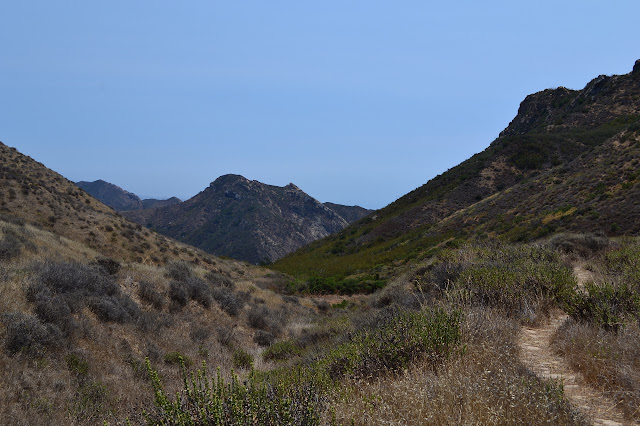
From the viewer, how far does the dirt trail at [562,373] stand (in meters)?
2.85

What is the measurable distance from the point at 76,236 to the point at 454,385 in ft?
91.1

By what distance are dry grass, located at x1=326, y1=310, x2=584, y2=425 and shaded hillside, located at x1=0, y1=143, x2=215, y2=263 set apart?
2465 cm

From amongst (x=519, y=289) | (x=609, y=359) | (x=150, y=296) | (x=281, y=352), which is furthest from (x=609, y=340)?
(x=150, y=296)

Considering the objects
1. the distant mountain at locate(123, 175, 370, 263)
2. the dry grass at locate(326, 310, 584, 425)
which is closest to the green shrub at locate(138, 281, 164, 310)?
the dry grass at locate(326, 310, 584, 425)

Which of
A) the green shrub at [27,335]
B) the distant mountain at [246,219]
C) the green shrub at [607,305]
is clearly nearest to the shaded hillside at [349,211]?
the distant mountain at [246,219]

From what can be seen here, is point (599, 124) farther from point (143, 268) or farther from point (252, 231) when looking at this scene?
point (252, 231)

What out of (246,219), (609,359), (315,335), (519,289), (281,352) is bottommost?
(281,352)

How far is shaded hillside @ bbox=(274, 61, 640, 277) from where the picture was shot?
26.2 meters

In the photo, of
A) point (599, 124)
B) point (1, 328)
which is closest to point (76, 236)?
point (1, 328)

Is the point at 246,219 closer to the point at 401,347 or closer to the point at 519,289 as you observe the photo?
the point at 519,289

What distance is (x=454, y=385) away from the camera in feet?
9.93

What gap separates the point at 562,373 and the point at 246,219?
337 ft

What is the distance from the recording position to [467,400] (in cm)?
274

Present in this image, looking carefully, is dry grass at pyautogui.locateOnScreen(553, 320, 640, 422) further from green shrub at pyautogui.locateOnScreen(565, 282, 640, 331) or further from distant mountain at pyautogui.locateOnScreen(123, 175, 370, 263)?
distant mountain at pyautogui.locateOnScreen(123, 175, 370, 263)
